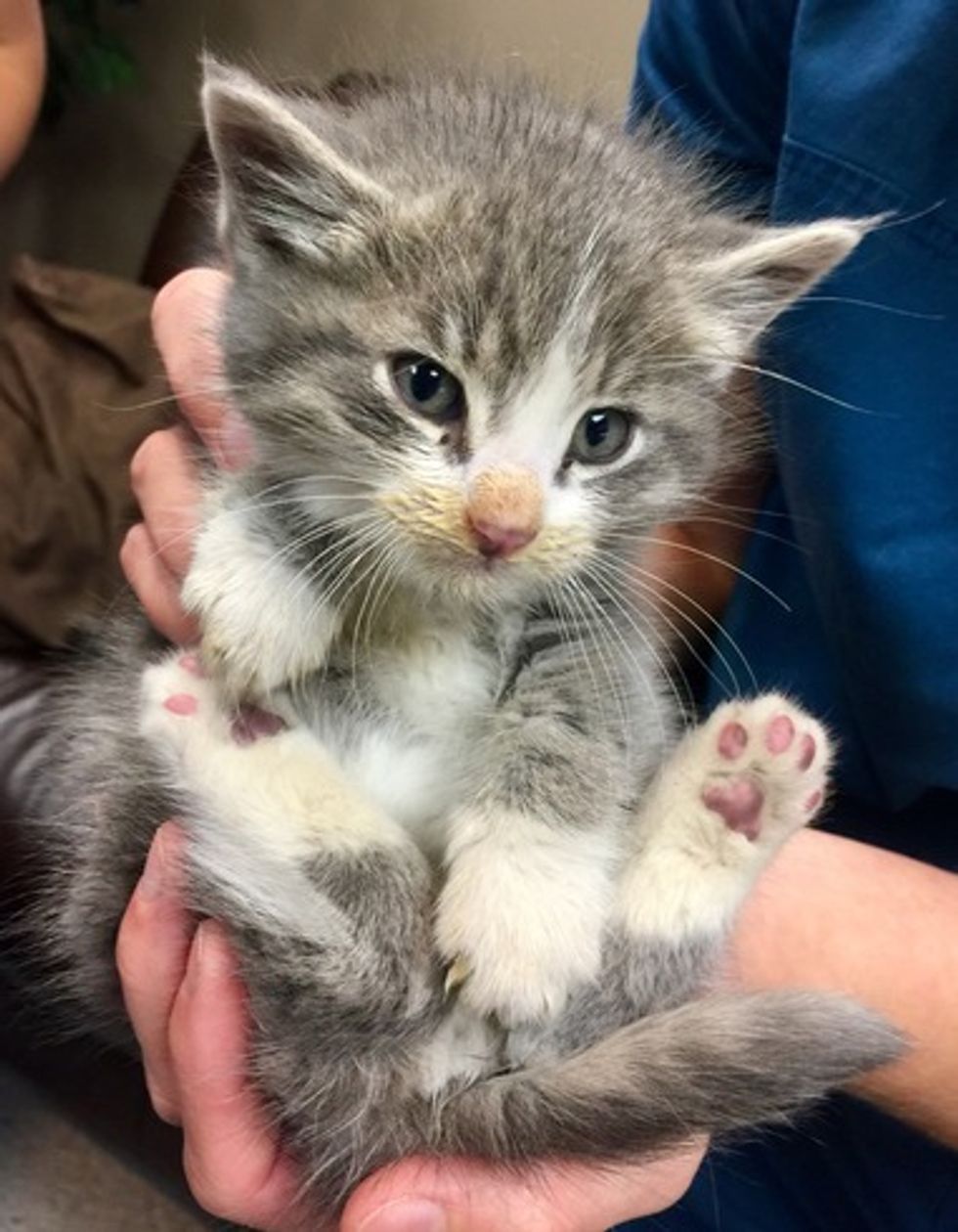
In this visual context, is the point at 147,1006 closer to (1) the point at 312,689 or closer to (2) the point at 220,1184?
(2) the point at 220,1184

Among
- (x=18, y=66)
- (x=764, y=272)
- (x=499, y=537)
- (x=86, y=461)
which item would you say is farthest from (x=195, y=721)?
(x=18, y=66)

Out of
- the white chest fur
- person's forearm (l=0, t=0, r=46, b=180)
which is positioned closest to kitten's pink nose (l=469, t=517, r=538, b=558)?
the white chest fur

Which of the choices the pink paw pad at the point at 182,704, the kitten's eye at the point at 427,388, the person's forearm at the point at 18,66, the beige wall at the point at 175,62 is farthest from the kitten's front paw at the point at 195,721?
the beige wall at the point at 175,62

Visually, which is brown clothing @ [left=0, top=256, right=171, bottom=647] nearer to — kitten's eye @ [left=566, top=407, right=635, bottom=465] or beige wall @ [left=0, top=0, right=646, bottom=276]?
beige wall @ [left=0, top=0, right=646, bottom=276]

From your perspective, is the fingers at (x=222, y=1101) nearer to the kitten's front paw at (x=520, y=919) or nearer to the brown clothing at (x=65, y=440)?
the kitten's front paw at (x=520, y=919)

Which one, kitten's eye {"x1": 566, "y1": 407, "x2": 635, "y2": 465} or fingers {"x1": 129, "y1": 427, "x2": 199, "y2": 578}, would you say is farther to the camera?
fingers {"x1": 129, "y1": 427, "x2": 199, "y2": 578}

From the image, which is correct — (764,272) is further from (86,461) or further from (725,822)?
(86,461)
